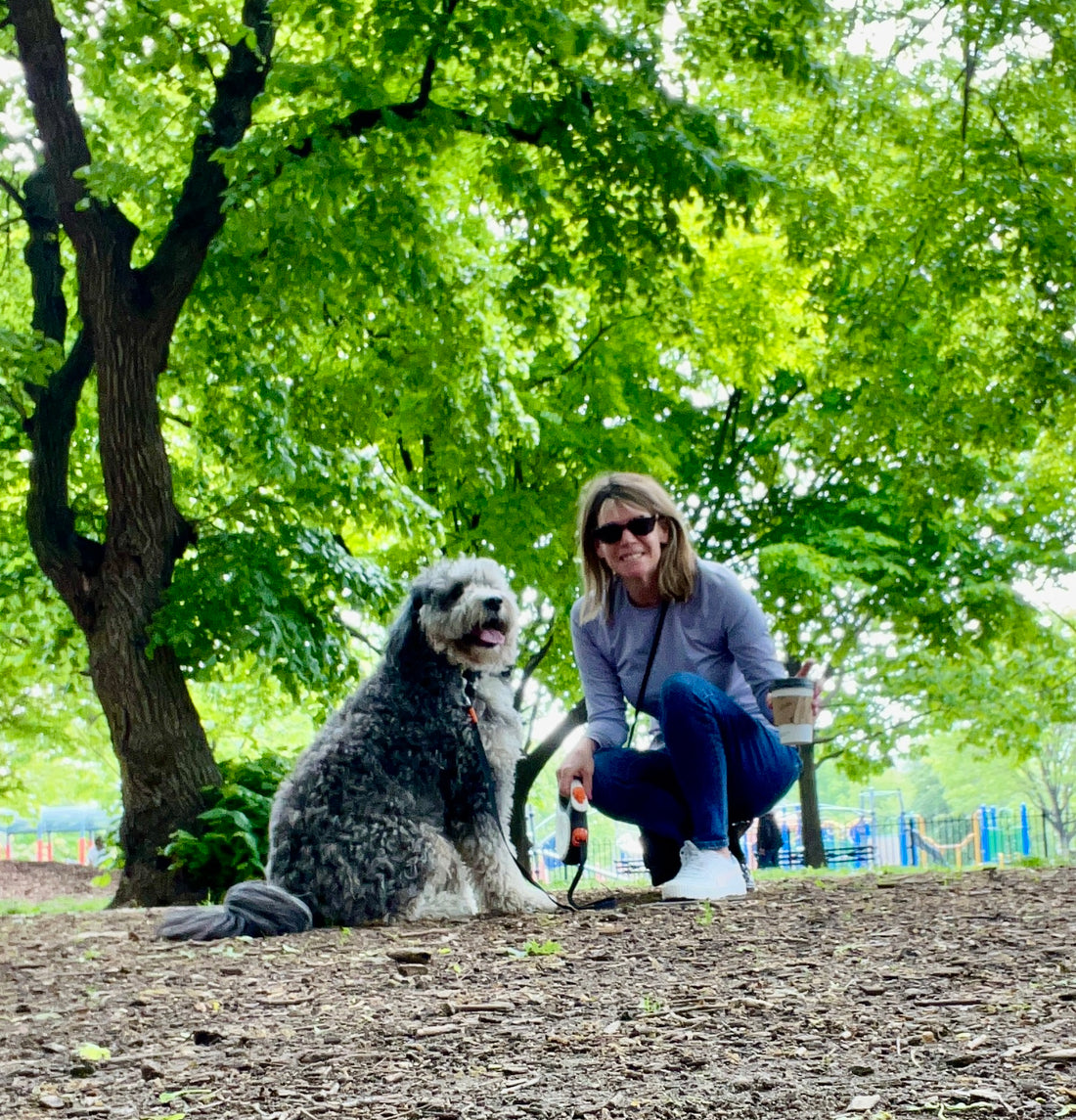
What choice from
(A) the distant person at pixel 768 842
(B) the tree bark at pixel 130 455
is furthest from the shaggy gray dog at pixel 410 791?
(A) the distant person at pixel 768 842

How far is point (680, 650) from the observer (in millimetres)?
5797

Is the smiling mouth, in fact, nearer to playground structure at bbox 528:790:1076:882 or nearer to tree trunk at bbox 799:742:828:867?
tree trunk at bbox 799:742:828:867

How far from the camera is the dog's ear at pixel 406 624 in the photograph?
5.88m

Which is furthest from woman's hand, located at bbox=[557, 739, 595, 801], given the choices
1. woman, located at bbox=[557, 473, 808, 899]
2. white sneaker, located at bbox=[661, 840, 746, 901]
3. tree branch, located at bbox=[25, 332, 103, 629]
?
tree branch, located at bbox=[25, 332, 103, 629]

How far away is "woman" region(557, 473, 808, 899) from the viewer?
558 cm

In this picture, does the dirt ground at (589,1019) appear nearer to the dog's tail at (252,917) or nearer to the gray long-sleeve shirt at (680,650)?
the dog's tail at (252,917)

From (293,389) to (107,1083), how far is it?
995 centimetres

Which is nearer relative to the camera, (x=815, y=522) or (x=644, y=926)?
(x=644, y=926)

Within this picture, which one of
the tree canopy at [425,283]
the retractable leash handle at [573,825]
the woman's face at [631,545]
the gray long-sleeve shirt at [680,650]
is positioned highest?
the tree canopy at [425,283]

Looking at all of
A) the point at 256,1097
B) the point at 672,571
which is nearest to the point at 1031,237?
the point at 672,571

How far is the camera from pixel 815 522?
17.8m

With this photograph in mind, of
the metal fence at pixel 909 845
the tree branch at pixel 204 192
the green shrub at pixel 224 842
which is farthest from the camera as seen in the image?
the metal fence at pixel 909 845

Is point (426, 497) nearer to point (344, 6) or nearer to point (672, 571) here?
point (344, 6)

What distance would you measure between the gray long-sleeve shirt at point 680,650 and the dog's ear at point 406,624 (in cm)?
70
